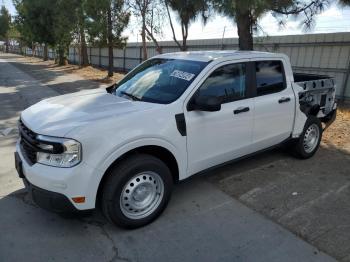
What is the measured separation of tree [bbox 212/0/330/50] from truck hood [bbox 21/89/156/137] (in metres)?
4.34

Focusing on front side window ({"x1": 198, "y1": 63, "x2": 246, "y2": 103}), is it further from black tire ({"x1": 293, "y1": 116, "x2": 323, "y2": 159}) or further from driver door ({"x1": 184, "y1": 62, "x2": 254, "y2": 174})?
black tire ({"x1": 293, "y1": 116, "x2": 323, "y2": 159})

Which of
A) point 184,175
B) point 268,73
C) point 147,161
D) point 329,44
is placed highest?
point 329,44

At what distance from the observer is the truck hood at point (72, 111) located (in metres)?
3.20

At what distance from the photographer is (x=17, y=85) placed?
14.6m

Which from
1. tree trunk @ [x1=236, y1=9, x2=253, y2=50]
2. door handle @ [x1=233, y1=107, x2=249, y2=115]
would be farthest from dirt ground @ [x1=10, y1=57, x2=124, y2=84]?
door handle @ [x1=233, y1=107, x2=249, y2=115]

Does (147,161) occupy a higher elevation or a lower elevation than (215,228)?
higher

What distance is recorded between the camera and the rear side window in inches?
179

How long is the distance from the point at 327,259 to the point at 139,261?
5.77ft

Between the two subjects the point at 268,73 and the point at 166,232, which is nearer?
the point at 166,232

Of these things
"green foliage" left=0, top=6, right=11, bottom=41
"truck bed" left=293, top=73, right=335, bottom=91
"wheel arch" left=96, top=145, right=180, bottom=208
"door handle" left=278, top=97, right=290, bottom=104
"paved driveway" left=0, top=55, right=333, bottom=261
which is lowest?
"paved driveway" left=0, top=55, right=333, bottom=261

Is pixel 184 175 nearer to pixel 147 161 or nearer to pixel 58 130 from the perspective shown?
pixel 147 161

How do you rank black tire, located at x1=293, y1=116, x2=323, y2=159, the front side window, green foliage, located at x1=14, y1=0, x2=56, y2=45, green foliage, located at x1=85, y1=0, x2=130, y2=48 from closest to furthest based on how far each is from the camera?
the front side window < black tire, located at x1=293, y1=116, x2=323, y2=159 < green foliage, located at x1=85, y1=0, x2=130, y2=48 < green foliage, located at x1=14, y1=0, x2=56, y2=45

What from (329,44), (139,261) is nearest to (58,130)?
(139,261)

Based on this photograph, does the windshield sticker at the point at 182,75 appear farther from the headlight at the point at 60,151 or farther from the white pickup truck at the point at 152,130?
the headlight at the point at 60,151
